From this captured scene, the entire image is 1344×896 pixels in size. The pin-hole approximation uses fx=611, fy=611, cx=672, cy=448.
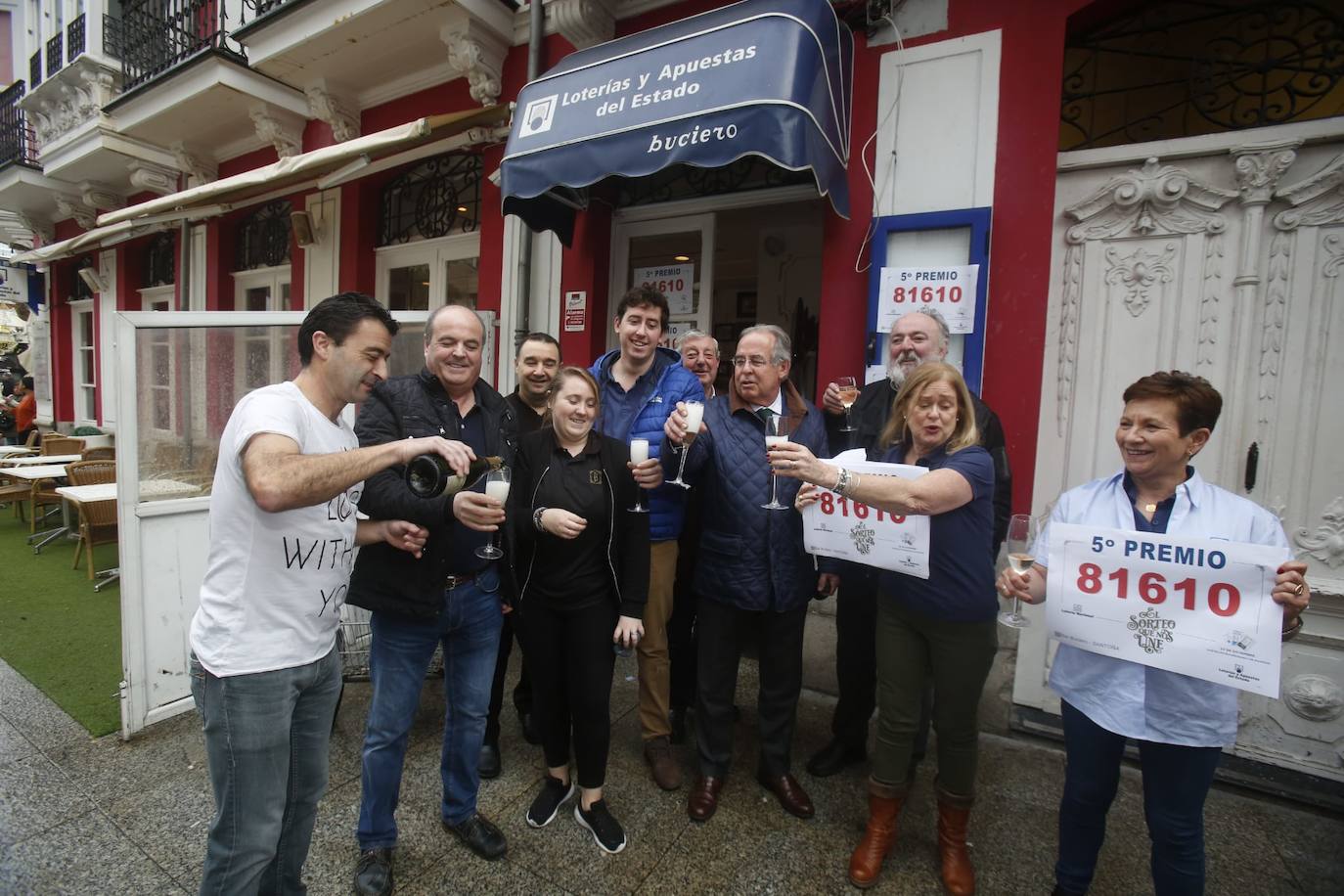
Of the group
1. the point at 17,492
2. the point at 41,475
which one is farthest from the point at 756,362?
the point at 17,492

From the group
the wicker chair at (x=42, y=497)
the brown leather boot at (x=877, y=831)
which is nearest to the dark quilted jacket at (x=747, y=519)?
the brown leather boot at (x=877, y=831)

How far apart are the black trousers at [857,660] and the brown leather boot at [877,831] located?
2.20 feet

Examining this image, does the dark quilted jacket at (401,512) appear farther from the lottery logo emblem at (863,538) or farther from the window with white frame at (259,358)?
the window with white frame at (259,358)

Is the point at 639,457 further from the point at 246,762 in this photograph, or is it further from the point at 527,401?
the point at 246,762

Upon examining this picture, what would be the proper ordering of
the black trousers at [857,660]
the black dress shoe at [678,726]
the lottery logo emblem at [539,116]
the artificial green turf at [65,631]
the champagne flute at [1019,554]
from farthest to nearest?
the lottery logo emblem at [539,116]
the artificial green turf at [65,631]
the black dress shoe at [678,726]
the black trousers at [857,660]
the champagne flute at [1019,554]

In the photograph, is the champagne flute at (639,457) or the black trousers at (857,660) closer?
the champagne flute at (639,457)

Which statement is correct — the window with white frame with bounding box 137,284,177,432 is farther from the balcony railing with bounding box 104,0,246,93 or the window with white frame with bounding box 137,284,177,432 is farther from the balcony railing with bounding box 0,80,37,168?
the balcony railing with bounding box 0,80,37,168

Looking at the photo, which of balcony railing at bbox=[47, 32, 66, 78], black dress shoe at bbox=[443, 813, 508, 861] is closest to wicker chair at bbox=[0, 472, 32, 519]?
balcony railing at bbox=[47, 32, 66, 78]

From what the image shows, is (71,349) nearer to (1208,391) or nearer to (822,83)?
(822,83)

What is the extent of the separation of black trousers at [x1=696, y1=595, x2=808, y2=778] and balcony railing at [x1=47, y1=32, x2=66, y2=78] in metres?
14.6

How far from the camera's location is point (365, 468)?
160 centimetres

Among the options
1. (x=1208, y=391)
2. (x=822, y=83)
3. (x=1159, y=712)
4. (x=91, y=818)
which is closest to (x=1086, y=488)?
(x=1208, y=391)

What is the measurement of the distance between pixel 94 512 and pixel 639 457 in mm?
5956

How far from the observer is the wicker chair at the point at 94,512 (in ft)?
18.0
